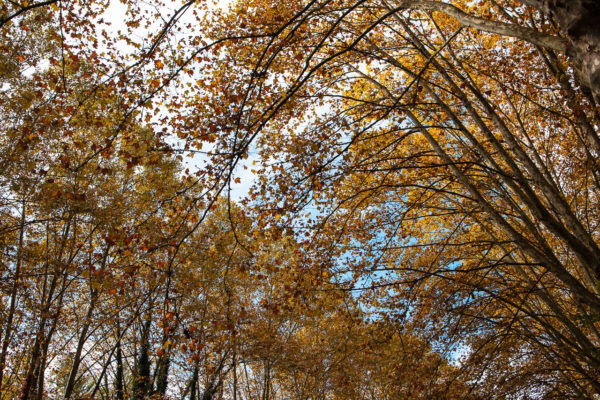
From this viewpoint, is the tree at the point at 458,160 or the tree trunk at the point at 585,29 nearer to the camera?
the tree trunk at the point at 585,29

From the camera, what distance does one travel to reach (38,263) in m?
8.51

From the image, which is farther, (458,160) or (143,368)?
(143,368)

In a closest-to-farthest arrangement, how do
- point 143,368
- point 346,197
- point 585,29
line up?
point 585,29 → point 346,197 → point 143,368

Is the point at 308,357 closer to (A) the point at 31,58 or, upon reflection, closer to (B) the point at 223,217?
(B) the point at 223,217

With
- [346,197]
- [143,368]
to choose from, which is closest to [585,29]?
[346,197]

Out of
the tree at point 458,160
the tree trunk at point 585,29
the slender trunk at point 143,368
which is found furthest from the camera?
the slender trunk at point 143,368

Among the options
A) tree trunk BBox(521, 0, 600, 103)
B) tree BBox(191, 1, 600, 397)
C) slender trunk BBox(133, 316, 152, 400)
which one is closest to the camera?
tree trunk BBox(521, 0, 600, 103)

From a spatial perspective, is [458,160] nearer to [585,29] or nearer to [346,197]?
[346,197]

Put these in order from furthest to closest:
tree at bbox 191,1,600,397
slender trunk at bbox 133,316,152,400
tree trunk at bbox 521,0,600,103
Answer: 1. slender trunk at bbox 133,316,152,400
2. tree at bbox 191,1,600,397
3. tree trunk at bbox 521,0,600,103

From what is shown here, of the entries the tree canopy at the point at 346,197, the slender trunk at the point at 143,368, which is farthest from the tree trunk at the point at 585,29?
the slender trunk at the point at 143,368

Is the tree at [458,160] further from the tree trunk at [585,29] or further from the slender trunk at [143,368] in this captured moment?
the slender trunk at [143,368]

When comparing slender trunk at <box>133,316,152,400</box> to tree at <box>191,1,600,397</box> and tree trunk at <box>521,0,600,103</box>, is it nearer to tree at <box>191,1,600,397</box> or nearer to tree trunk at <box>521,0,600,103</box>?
tree at <box>191,1,600,397</box>

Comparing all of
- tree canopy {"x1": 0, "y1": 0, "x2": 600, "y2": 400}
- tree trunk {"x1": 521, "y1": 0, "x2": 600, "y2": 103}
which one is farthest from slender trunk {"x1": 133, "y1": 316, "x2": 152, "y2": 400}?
tree trunk {"x1": 521, "y1": 0, "x2": 600, "y2": 103}

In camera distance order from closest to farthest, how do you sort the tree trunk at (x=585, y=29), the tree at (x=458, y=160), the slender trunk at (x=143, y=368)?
1. the tree trunk at (x=585, y=29)
2. the tree at (x=458, y=160)
3. the slender trunk at (x=143, y=368)
